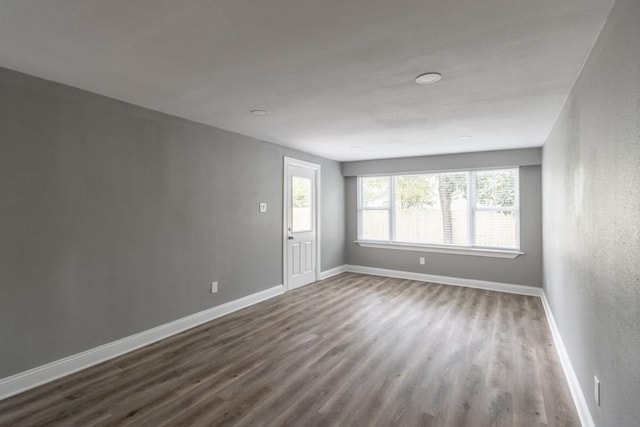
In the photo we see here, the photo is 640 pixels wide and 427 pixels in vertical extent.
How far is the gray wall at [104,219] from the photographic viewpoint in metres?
2.33

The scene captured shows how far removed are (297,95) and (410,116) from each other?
130 centimetres

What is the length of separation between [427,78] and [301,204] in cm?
343

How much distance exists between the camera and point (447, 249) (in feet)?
18.5

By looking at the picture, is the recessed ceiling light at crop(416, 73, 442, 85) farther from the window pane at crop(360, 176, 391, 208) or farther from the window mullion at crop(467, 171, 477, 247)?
the window pane at crop(360, 176, 391, 208)

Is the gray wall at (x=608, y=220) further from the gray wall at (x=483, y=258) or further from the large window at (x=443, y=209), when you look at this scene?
the large window at (x=443, y=209)

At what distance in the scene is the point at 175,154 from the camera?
3.43 meters

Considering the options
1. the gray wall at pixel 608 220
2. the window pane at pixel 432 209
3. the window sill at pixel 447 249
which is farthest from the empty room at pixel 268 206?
the window pane at pixel 432 209

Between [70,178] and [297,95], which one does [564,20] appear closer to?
[297,95]

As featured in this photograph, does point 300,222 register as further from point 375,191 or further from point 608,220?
point 608,220

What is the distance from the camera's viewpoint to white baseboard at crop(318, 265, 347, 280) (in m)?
5.97

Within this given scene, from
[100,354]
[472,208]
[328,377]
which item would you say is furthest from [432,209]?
[100,354]

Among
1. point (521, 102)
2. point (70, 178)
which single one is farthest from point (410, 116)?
point (70, 178)

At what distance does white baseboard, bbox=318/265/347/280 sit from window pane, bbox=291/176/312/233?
98 centimetres

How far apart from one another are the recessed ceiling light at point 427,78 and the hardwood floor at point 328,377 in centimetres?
234
